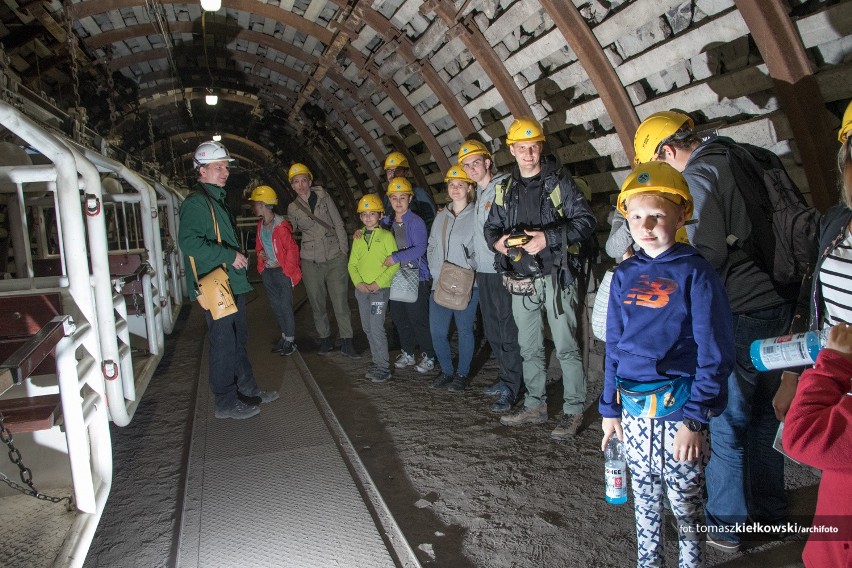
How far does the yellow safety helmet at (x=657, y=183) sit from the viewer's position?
212cm

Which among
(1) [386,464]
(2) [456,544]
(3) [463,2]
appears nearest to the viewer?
(2) [456,544]

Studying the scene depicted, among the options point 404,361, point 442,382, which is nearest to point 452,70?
point 404,361

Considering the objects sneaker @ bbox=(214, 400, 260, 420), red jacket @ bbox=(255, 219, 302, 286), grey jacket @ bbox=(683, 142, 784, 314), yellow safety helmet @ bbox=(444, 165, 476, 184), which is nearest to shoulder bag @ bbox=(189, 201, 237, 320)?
sneaker @ bbox=(214, 400, 260, 420)

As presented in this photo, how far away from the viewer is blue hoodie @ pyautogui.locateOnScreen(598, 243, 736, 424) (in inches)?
81.1

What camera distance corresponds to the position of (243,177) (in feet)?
81.9

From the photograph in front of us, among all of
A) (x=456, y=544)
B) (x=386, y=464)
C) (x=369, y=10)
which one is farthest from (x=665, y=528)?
(x=369, y=10)

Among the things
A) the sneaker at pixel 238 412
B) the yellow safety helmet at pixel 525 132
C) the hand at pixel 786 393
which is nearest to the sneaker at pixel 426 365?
the sneaker at pixel 238 412

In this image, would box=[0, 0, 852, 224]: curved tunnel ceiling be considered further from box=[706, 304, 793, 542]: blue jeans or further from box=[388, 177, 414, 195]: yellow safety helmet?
box=[388, 177, 414, 195]: yellow safety helmet

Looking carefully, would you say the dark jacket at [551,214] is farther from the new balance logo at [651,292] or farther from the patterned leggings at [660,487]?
the patterned leggings at [660,487]

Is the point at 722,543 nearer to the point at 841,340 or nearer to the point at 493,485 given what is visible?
the point at 493,485

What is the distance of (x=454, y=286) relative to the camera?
4828 millimetres

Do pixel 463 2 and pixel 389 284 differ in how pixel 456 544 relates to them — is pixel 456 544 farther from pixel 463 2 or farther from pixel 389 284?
pixel 463 2

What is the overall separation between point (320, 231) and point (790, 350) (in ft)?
17.2

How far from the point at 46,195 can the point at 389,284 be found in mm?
4229
